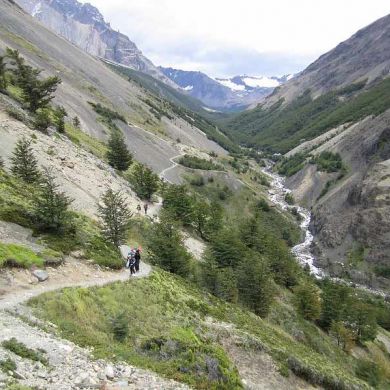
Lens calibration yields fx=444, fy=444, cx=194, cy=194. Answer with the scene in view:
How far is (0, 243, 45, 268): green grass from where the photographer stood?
2103 cm

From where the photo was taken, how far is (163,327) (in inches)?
890

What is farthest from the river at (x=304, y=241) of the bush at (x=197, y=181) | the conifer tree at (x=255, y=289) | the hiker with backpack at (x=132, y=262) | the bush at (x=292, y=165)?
the hiker with backpack at (x=132, y=262)

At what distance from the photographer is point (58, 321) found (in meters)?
17.9

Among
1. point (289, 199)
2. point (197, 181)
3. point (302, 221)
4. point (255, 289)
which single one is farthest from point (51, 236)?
point (289, 199)

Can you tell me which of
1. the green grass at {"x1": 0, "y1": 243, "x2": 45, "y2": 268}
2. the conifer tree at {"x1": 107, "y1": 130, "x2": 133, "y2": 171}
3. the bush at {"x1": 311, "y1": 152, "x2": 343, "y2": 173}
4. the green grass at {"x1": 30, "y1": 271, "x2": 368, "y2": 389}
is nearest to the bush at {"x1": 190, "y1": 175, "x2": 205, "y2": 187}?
the conifer tree at {"x1": 107, "y1": 130, "x2": 133, "y2": 171}

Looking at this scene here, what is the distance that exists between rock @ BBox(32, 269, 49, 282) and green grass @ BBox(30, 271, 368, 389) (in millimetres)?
1810

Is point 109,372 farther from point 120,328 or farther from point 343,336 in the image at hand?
point 343,336

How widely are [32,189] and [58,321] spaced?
18.8 m

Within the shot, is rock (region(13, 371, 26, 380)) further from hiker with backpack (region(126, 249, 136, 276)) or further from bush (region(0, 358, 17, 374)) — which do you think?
hiker with backpack (region(126, 249, 136, 276))

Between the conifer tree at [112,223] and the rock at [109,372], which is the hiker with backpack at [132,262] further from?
the rock at [109,372]

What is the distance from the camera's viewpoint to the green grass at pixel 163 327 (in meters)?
17.8

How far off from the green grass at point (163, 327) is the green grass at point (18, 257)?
2.82m

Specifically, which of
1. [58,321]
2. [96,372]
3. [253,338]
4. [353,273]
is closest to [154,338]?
[58,321]

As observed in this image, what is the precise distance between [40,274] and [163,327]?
6.66 m
